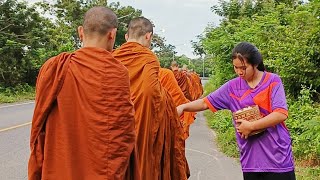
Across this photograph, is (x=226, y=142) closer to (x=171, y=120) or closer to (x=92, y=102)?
(x=171, y=120)

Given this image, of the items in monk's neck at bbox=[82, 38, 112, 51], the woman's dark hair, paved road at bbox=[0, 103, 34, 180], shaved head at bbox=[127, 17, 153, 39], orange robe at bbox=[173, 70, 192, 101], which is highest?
shaved head at bbox=[127, 17, 153, 39]

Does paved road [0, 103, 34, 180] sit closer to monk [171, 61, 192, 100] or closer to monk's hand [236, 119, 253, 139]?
monk [171, 61, 192, 100]

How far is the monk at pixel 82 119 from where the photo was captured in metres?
2.88

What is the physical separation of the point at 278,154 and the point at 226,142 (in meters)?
6.24

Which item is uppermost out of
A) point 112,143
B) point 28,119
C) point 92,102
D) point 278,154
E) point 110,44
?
point 110,44

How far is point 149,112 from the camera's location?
4.06 metres

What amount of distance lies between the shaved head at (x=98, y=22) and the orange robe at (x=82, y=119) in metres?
0.18

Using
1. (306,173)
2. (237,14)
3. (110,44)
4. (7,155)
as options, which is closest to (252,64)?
(110,44)

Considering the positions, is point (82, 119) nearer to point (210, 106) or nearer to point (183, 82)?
point (210, 106)

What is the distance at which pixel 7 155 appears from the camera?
845 cm

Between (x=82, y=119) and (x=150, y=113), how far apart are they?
122cm

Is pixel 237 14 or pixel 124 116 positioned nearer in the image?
pixel 124 116

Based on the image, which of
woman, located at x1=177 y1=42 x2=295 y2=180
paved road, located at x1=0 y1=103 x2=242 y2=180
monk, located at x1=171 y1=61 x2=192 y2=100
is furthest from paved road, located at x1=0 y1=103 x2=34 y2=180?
woman, located at x1=177 y1=42 x2=295 y2=180

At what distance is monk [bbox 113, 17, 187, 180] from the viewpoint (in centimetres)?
403
